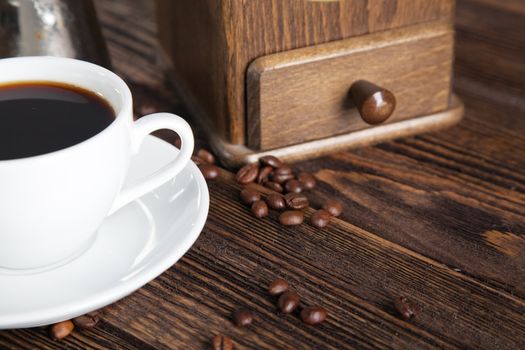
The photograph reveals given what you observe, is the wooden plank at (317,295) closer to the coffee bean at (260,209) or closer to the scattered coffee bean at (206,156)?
the coffee bean at (260,209)

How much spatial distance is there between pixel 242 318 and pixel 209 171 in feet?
1.05

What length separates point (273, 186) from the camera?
1.14 metres

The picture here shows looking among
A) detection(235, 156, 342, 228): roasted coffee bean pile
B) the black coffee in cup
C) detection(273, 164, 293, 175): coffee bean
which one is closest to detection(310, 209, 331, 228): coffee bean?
detection(235, 156, 342, 228): roasted coffee bean pile

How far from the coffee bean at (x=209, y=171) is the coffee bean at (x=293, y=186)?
11 centimetres

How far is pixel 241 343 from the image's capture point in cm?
87

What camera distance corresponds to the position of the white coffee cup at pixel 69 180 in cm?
81

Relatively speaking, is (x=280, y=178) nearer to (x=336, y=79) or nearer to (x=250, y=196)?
(x=250, y=196)

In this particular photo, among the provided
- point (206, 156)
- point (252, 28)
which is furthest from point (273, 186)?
point (252, 28)

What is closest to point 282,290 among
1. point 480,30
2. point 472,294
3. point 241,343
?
point 241,343

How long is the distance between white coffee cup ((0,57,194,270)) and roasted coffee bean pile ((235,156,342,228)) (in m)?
0.18

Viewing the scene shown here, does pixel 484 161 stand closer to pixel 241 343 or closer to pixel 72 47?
pixel 241 343

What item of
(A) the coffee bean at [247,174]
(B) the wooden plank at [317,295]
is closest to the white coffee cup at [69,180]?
(B) the wooden plank at [317,295]

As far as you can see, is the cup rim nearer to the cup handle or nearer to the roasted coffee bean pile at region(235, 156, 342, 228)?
the cup handle

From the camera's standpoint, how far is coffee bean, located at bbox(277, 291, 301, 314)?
0.90m
